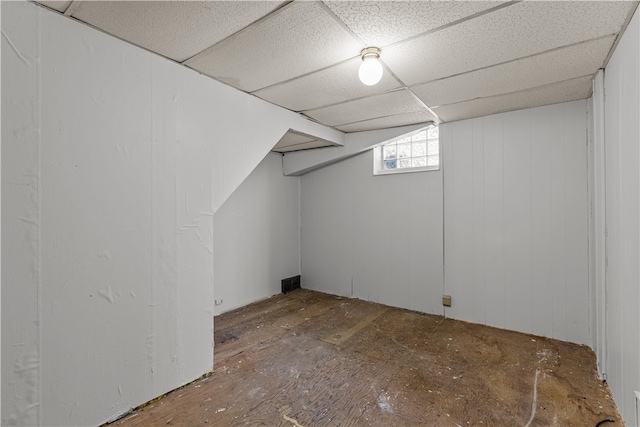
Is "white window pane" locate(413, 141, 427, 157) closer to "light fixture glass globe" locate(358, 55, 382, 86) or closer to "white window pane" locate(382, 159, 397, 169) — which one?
"white window pane" locate(382, 159, 397, 169)

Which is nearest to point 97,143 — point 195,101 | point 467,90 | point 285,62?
point 195,101

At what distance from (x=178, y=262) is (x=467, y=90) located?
8.50 ft

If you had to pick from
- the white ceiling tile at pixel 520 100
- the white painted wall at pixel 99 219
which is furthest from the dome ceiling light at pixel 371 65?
the white ceiling tile at pixel 520 100

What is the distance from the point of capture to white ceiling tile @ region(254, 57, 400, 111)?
2145 mm

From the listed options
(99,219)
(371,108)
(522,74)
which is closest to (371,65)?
(371,108)

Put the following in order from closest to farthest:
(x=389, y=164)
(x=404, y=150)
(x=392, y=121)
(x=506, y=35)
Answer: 1. (x=506, y=35)
2. (x=392, y=121)
3. (x=404, y=150)
4. (x=389, y=164)

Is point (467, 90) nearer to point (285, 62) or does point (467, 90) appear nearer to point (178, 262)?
point (285, 62)

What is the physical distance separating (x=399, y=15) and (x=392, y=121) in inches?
70.8

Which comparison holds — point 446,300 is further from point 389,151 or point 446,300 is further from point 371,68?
point 371,68

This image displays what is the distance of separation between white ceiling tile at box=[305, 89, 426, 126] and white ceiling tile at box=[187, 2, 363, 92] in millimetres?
740

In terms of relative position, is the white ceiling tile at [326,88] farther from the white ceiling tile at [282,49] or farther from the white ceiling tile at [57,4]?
the white ceiling tile at [57,4]

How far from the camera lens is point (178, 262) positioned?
6.72ft

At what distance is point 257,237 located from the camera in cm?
404

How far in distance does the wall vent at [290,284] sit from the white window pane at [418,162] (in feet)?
7.76
